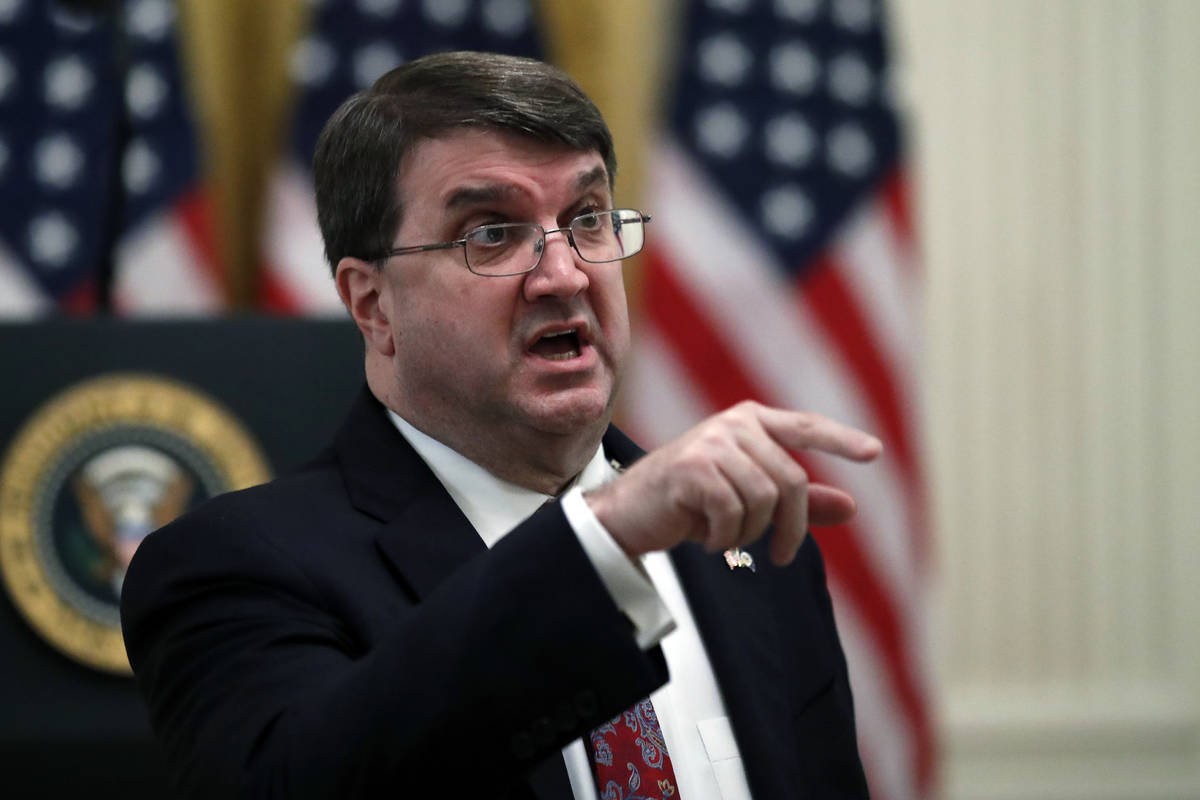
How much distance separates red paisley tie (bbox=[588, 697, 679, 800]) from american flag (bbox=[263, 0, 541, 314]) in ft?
7.86

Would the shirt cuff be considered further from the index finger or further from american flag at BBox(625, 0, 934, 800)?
american flag at BBox(625, 0, 934, 800)

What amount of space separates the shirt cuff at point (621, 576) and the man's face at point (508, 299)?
0.46m

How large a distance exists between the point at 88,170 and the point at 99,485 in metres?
1.55

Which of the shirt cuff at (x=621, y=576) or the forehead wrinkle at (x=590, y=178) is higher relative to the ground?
the forehead wrinkle at (x=590, y=178)

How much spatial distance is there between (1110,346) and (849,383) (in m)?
1.37

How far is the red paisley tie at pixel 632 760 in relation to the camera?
5.52 feet

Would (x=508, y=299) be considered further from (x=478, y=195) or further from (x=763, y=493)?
(x=763, y=493)

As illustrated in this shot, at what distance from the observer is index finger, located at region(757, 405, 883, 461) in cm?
128

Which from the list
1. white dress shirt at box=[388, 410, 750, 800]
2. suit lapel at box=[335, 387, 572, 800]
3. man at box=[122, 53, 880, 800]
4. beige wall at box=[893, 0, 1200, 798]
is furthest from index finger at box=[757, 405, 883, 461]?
beige wall at box=[893, 0, 1200, 798]

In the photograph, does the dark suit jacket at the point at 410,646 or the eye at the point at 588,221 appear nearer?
the dark suit jacket at the point at 410,646

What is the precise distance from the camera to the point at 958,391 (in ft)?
16.4

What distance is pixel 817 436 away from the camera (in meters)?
1.29

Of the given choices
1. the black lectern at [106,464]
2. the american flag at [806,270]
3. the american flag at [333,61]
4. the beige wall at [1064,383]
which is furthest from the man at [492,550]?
the beige wall at [1064,383]

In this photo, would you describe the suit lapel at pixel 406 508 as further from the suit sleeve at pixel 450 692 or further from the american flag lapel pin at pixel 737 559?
the american flag lapel pin at pixel 737 559
